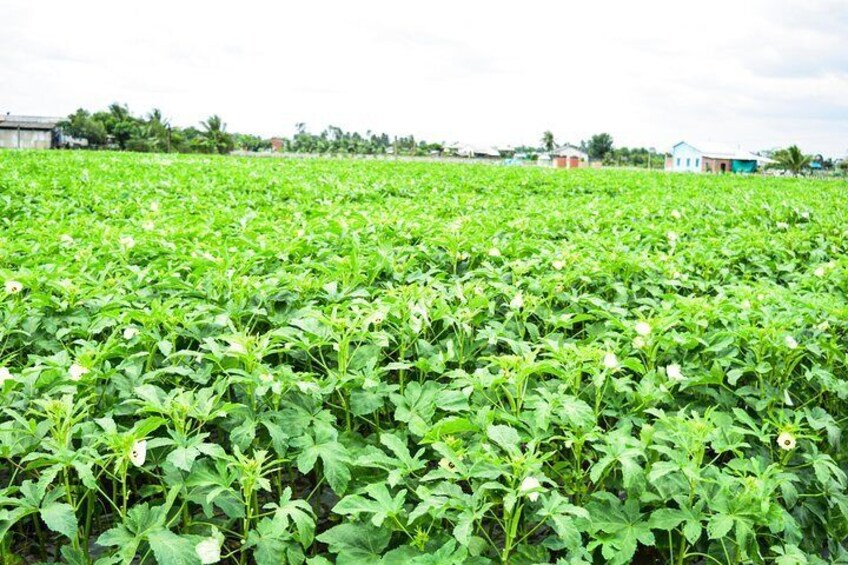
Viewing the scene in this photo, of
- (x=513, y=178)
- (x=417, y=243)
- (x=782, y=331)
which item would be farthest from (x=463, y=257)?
(x=513, y=178)

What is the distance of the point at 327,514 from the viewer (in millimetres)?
2127

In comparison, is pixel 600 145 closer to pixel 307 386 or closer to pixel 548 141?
pixel 548 141

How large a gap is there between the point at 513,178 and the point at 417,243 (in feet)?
35.8

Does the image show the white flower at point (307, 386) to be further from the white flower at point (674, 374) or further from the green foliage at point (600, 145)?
the green foliage at point (600, 145)

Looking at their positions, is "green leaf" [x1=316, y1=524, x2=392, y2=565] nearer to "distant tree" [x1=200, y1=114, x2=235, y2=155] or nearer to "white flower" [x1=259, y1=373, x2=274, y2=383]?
"white flower" [x1=259, y1=373, x2=274, y2=383]

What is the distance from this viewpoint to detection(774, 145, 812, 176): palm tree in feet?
147

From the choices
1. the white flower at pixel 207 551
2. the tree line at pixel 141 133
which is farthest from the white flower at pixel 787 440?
the tree line at pixel 141 133

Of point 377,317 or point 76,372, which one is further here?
point 377,317

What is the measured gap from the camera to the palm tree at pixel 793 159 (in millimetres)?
44750

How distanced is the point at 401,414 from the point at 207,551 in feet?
2.06

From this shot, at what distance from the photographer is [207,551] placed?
147 centimetres

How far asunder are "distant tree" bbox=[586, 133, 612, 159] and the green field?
79.4 meters

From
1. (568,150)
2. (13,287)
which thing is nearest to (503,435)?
(13,287)

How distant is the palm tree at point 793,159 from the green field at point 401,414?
47.4 metres
